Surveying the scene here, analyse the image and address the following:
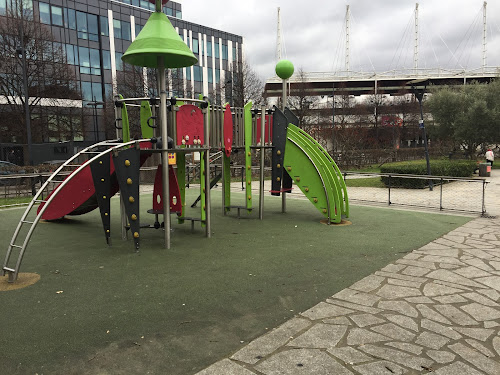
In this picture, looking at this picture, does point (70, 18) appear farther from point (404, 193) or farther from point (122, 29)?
point (404, 193)

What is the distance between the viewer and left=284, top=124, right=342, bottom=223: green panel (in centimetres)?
836

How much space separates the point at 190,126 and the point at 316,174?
318 centimetres

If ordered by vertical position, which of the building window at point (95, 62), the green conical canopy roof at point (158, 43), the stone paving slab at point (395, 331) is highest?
the building window at point (95, 62)

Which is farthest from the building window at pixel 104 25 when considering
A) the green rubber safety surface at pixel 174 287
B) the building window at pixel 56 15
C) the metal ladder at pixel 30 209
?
the metal ladder at pixel 30 209

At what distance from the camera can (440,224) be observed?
26.9 feet

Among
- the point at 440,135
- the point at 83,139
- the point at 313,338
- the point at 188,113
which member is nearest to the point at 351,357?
the point at 313,338

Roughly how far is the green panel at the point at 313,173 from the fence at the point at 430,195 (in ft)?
8.59

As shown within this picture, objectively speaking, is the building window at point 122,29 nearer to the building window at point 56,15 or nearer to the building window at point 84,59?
the building window at point 84,59

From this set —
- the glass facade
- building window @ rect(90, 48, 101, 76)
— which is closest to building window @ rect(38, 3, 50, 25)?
the glass facade

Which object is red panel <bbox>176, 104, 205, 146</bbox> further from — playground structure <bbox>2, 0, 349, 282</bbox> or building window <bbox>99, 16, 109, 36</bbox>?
building window <bbox>99, 16, 109, 36</bbox>

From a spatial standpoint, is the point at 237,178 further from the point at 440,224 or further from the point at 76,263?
the point at 76,263

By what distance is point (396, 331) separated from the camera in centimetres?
348

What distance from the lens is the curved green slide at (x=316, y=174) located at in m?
8.36

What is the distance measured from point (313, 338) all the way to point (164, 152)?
3.92m
